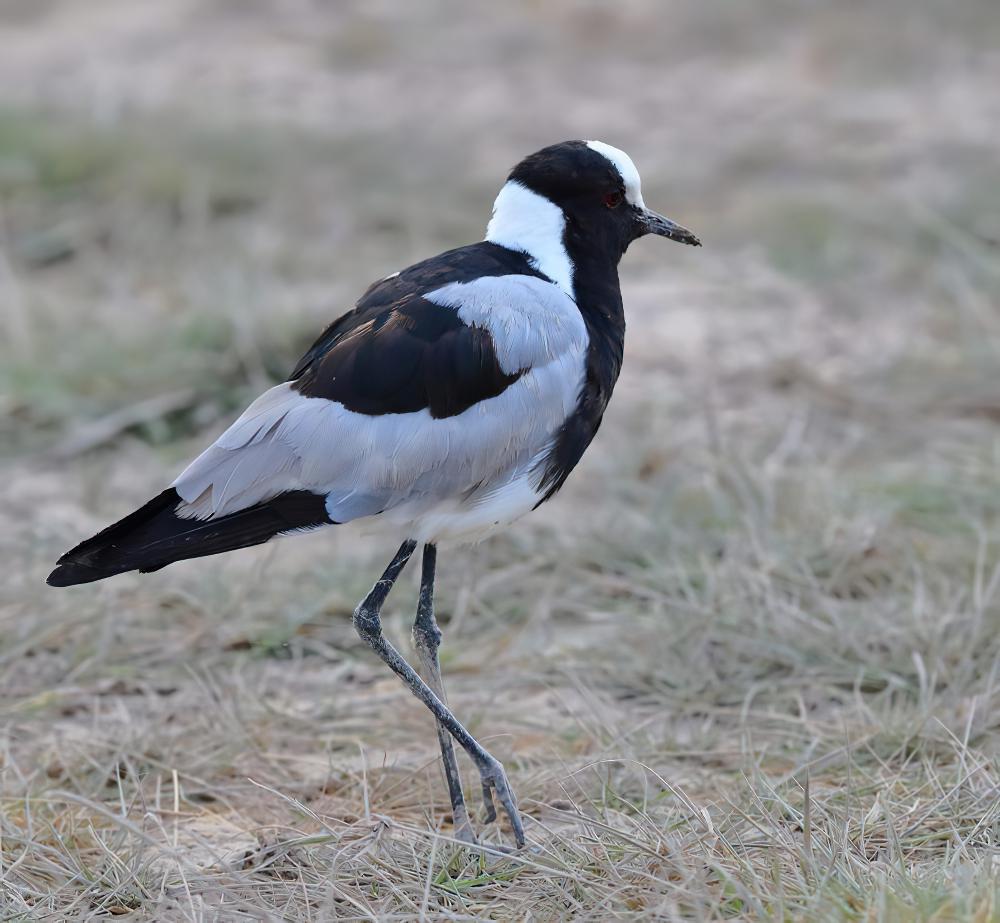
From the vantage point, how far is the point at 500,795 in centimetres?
331

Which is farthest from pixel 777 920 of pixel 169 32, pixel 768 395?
pixel 169 32

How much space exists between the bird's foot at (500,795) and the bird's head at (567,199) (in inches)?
47.2

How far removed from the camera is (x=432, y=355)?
327 cm

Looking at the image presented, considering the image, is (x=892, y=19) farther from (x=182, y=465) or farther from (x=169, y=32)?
(x=182, y=465)

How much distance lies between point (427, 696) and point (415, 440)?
580mm

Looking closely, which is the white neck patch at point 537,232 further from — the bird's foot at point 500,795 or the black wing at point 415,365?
the bird's foot at point 500,795

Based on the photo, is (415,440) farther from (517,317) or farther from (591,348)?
(591,348)

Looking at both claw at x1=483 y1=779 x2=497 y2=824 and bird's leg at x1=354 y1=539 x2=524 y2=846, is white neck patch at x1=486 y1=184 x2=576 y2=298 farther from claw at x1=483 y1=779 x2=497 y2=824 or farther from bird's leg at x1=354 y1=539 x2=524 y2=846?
claw at x1=483 y1=779 x2=497 y2=824

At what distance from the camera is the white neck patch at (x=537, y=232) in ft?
11.7

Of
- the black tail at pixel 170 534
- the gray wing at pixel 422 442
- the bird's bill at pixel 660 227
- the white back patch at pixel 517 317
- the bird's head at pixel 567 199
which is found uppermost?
the bird's head at pixel 567 199

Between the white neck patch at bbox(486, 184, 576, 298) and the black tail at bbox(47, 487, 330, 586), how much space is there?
2.64 feet

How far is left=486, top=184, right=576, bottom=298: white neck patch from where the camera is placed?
140 inches

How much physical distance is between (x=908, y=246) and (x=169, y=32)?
24.1ft

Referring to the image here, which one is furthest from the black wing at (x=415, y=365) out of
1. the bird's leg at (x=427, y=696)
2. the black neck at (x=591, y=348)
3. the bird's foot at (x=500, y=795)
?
the bird's foot at (x=500, y=795)
